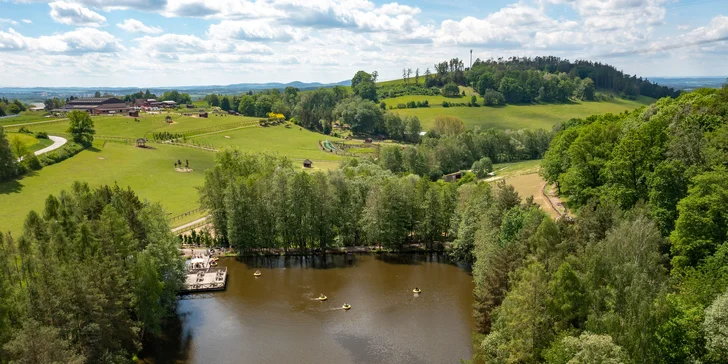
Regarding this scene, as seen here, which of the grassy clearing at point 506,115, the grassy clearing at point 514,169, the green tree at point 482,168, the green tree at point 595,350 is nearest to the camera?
the green tree at point 595,350

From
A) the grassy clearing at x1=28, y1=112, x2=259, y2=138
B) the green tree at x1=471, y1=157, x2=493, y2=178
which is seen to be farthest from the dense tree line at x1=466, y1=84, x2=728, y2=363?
the grassy clearing at x1=28, y1=112, x2=259, y2=138

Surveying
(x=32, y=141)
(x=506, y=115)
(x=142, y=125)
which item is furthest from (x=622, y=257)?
(x=506, y=115)

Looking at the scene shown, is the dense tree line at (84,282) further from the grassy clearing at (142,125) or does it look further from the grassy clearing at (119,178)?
the grassy clearing at (142,125)

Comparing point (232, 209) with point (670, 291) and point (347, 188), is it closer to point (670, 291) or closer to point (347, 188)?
point (347, 188)

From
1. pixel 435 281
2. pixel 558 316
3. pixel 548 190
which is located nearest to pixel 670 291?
pixel 558 316

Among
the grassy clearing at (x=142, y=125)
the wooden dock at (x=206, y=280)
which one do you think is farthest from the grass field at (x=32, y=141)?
Answer: the wooden dock at (x=206, y=280)

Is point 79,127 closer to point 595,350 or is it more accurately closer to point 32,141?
point 32,141
